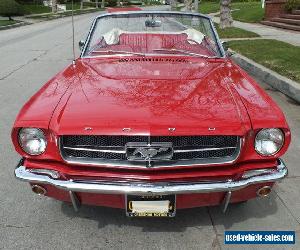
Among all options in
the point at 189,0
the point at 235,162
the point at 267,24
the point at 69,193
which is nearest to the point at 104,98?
the point at 69,193

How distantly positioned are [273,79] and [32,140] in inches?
236

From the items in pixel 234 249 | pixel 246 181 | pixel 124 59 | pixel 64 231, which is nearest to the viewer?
pixel 246 181

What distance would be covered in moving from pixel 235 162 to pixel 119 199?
2.66ft

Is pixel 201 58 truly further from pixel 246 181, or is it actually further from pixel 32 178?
pixel 32 178

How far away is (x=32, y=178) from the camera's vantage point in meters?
2.76

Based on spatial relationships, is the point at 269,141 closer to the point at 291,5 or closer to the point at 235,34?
the point at 235,34

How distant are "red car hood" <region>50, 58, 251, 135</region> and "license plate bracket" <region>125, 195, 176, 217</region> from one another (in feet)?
1.51

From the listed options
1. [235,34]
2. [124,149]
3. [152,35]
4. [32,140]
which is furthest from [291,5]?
[32,140]

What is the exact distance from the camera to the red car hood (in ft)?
8.54

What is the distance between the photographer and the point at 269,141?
279 cm

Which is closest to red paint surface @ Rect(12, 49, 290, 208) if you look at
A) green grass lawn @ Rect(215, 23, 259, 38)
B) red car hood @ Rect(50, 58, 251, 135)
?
red car hood @ Rect(50, 58, 251, 135)

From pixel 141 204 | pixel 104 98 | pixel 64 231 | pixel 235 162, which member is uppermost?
pixel 104 98

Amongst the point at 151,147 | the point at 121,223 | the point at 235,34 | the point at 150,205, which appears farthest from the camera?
the point at 235,34

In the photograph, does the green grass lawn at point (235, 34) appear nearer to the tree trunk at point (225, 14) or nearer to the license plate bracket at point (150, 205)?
the tree trunk at point (225, 14)
